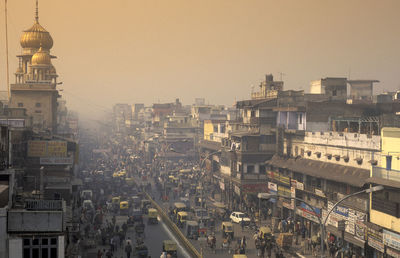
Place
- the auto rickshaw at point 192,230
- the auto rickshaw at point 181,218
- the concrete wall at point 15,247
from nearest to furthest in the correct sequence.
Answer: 1. the concrete wall at point 15,247
2. the auto rickshaw at point 192,230
3. the auto rickshaw at point 181,218

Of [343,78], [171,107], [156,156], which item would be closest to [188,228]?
[343,78]

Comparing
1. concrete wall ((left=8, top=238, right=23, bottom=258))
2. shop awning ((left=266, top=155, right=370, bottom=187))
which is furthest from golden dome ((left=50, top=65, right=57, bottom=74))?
concrete wall ((left=8, top=238, right=23, bottom=258))

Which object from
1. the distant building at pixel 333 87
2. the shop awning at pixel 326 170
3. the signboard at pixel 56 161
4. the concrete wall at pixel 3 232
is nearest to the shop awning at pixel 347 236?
the shop awning at pixel 326 170

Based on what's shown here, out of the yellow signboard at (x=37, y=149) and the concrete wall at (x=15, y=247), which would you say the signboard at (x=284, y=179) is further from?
the concrete wall at (x=15, y=247)

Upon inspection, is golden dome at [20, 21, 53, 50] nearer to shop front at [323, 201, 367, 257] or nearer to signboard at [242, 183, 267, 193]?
signboard at [242, 183, 267, 193]

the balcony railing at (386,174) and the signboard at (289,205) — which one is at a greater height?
the balcony railing at (386,174)

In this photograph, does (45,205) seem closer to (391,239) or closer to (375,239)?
(391,239)

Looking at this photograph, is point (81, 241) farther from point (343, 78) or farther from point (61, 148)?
point (343, 78)
